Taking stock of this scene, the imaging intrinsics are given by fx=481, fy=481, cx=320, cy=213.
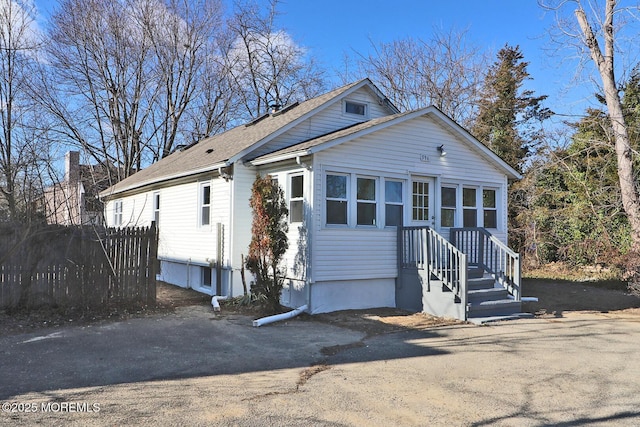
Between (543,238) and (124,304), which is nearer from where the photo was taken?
(124,304)

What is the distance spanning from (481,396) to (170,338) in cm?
474

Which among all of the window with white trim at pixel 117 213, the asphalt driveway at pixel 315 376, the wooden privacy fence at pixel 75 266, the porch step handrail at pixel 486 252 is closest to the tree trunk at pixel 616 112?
the porch step handrail at pixel 486 252

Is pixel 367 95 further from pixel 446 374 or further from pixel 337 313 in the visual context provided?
pixel 446 374

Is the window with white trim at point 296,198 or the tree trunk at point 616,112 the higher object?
the tree trunk at point 616,112

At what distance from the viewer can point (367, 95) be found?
1348 cm

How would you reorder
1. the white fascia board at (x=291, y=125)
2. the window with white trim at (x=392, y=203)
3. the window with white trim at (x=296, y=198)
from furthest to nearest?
the white fascia board at (x=291, y=125)
the window with white trim at (x=392, y=203)
the window with white trim at (x=296, y=198)

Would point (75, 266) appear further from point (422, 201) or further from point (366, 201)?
point (422, 201)

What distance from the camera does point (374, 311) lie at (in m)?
10.4

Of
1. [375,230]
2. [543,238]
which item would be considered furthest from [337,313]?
[543,238]

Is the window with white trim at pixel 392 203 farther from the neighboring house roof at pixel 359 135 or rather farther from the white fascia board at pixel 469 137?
the white fascia board at pixel 469 137

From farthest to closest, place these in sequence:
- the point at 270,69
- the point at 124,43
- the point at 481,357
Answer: the point at 270,69, the point at 124,43, the point at 481,357

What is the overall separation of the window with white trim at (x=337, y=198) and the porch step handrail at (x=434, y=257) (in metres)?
1.51

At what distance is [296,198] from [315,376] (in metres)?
5.26

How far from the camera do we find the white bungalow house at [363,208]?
392 inches
